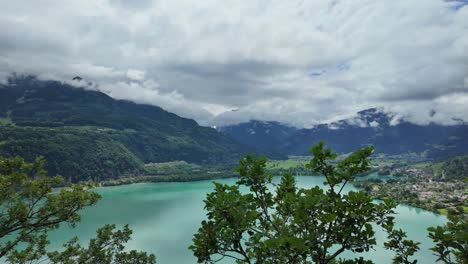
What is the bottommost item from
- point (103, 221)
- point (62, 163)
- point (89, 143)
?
point (103, 221)

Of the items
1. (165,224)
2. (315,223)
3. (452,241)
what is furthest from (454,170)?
(315,223)

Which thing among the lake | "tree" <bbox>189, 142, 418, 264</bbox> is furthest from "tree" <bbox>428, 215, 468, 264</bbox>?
the lake

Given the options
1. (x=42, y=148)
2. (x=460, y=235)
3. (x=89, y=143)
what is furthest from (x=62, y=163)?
(x=460, y=235)

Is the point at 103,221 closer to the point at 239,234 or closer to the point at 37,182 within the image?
the point at 37,182

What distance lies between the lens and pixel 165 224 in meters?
68.1

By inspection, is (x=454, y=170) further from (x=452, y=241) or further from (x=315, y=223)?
(x=315, y=223)

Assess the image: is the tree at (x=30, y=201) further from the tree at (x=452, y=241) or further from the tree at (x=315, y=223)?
the tree at (x=452, y=241)

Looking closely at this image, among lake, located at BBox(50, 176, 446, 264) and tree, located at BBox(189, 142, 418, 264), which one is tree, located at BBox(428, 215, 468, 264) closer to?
tree, located at BBox(189, 142, 418, 264)

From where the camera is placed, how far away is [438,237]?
493 centimetres

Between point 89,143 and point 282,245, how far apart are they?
21638 cm

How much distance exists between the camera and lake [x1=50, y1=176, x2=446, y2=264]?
4653 centimetres

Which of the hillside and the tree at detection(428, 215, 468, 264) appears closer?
the tree at detection(428, 215, 468, 264)

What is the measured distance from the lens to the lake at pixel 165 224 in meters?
46.5

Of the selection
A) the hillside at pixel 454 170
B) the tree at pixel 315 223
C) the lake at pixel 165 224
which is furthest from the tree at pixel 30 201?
the hillside at pixel 454 170
